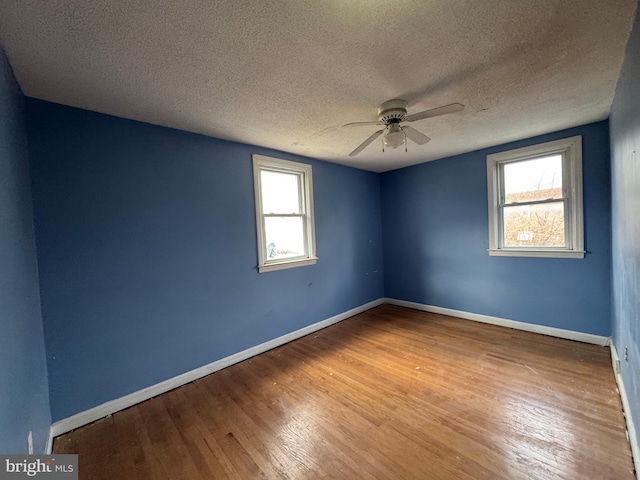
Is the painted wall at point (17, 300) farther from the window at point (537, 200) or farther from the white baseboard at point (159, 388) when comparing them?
the window at point (537, 200)

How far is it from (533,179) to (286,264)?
3250 millimetres

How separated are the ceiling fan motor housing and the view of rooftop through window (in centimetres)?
224

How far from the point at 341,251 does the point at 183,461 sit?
2952 millimetres

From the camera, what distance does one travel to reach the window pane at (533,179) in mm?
3018

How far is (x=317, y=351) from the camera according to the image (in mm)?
3000

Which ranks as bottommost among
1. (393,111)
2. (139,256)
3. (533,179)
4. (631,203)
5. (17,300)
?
(17,300)

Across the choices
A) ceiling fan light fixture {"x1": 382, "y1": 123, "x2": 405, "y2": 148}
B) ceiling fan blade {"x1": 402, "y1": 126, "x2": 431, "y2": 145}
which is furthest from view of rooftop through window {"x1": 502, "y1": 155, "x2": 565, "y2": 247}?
ceiling fan light fixture {"x1": 382, "y1": 123, "x2": 405, "y2": 148}

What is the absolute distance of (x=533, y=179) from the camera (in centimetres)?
318

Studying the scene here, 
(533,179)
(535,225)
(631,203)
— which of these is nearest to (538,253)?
(535,225)

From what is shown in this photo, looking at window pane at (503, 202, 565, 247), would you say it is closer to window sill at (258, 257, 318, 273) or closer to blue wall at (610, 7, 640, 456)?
blue wall at (610, 7, 640, 456)

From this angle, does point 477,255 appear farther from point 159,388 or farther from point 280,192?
point 159,388

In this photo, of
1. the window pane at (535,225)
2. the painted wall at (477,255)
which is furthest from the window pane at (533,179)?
the painted wall at (477,255)

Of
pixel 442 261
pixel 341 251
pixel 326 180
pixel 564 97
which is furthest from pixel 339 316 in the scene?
pixel 564 97

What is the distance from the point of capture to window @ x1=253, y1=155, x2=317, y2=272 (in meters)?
3.04
